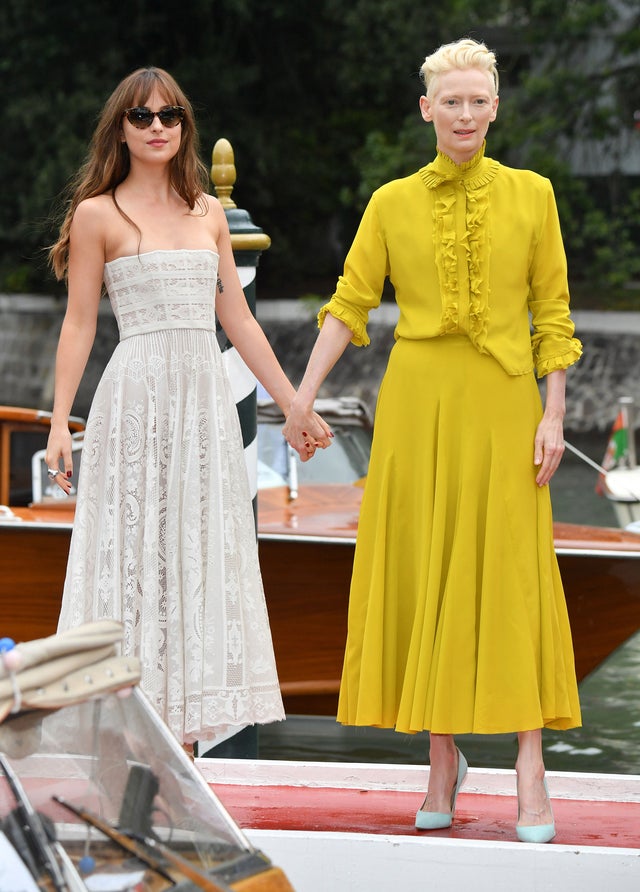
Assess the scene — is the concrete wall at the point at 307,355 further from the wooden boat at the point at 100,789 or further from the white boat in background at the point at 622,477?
the wooden boat at the point at 100,789

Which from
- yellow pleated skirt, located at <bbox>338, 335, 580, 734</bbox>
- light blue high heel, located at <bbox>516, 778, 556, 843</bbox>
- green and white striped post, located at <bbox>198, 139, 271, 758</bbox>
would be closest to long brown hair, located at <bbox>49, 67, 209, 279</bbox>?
yellow pleated skirt, located at <bbox>338, 335, 580, 734</bbox>

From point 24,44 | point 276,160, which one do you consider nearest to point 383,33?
point 276,160

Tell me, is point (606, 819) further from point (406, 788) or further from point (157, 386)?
point (157, 386)

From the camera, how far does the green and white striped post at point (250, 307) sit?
5.37m

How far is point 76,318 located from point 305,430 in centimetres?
67

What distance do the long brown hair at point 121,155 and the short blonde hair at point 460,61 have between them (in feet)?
2.26

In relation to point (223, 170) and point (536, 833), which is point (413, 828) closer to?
point (536, 833)

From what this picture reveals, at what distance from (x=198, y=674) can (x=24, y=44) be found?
26087 mm

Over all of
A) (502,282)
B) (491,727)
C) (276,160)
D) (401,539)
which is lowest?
(491,727)

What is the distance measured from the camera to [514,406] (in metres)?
3.62

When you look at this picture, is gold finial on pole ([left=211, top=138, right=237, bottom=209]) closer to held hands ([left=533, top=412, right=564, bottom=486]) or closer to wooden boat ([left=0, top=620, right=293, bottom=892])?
held hands ([left=533, top=412, right=564, bottom=486])

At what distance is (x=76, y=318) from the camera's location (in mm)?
3836

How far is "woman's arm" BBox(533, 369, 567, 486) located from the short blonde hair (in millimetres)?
730

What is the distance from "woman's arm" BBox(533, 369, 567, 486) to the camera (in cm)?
360
